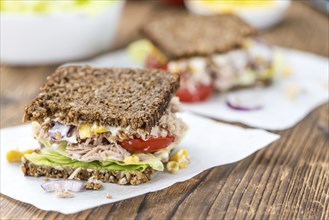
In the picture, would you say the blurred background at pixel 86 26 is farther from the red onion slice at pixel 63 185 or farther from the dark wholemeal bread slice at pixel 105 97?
the red onion slice at pixel 63 185

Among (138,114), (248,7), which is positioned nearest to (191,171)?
(138,114)

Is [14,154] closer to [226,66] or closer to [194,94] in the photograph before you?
[194,94]

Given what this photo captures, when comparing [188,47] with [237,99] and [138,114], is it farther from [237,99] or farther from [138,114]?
[138,114]

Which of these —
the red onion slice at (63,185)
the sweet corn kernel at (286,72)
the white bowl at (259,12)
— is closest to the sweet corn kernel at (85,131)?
the red onion slice at (63,185)

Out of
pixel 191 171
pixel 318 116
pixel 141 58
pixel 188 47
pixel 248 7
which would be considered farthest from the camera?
pixel 248 7

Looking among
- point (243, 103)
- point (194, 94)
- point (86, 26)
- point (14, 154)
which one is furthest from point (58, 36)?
point (14, 154)

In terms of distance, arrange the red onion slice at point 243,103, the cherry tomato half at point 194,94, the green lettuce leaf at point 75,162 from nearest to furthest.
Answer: the green lettuce leaf at point 75,162, the red onion slice at point 243,103, the cherry tomato half at point 194,94
